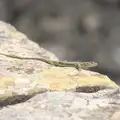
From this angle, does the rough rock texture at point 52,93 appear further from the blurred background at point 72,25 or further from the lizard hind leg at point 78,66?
the blurred background at point 72,25

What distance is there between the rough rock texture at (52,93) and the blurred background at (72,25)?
7.43 m

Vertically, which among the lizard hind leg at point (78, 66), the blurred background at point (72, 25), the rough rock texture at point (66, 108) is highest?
the blurred background at point (72, 25)

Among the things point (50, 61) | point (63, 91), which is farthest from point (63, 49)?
point (63, 91)

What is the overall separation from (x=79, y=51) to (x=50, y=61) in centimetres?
743

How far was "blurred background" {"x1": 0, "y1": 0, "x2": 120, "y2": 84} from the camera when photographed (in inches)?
504

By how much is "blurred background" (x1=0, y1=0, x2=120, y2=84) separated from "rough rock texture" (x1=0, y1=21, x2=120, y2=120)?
7.43 metres

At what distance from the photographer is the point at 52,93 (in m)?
4.15

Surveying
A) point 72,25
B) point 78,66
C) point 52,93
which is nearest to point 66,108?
point 52,93

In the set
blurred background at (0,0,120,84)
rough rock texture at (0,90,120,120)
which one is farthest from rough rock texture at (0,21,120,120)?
blurred background at (0,0,120,84)

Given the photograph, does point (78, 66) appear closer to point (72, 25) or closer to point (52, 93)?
point (52, 93)

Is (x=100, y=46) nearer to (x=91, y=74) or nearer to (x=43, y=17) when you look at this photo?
(x=43, y=17)

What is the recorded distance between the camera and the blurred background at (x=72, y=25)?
42.0 ft

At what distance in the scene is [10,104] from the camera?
4027 mm

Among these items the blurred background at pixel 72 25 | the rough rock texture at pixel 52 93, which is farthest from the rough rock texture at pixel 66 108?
the blurred background at pixel 72 25
